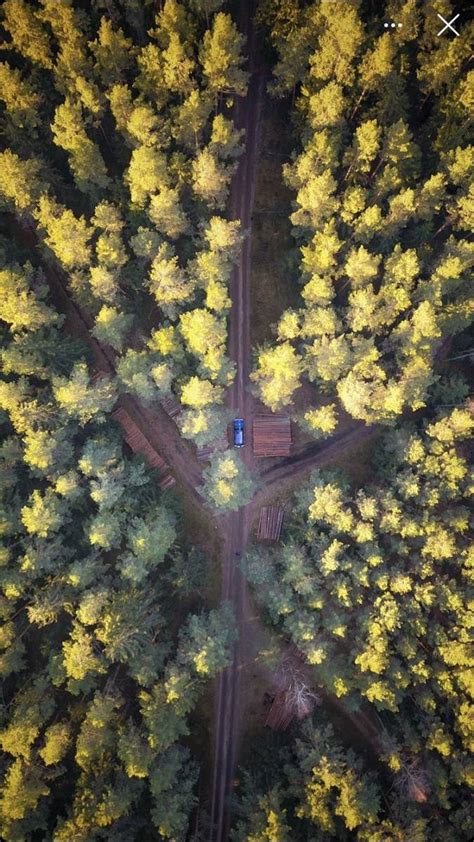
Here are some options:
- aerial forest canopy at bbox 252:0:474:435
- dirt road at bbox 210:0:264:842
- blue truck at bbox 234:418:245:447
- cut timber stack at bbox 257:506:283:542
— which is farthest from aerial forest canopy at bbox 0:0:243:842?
cut timber stack at bbox 257:506:283:542

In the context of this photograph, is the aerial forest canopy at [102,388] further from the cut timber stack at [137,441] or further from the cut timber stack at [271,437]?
the cut timber stack at [271,437]

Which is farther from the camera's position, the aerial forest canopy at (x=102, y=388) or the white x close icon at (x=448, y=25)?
the aerial forest canopy at (x=102, y=388)

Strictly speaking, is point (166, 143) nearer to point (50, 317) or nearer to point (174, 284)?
point (174, 284)

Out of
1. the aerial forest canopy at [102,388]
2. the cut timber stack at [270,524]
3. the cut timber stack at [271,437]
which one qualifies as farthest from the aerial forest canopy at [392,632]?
the aerial forest canopy at [102,388]

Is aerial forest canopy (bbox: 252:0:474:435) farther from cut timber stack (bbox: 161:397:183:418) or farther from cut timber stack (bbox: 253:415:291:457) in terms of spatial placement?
cut timber stack (bbox: 161:397:183:418)

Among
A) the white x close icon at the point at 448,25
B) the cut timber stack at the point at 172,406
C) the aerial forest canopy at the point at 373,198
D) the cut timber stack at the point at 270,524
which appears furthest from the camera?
the cut timber stack at the point at 270,524

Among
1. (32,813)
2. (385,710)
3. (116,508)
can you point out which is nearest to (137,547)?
(116,508)
